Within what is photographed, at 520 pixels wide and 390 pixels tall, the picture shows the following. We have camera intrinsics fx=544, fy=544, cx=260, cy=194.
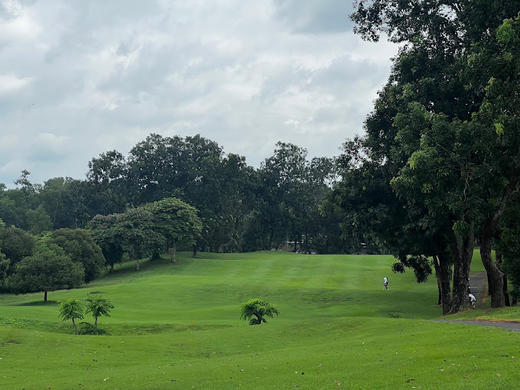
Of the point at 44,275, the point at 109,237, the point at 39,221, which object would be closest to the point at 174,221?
the point at 109,237

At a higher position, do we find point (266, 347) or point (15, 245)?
point (15, 245)

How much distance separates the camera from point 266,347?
24281 mm

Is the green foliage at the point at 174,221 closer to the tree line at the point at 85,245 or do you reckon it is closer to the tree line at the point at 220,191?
the tree line at the point at 85,245

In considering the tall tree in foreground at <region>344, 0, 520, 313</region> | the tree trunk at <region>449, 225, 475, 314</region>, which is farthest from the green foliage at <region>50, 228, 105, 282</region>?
the tree trunk at <region>449, 225, 475, 314</region>

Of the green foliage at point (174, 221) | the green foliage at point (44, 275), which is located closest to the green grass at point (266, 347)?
the green foliage at point (44, 275)

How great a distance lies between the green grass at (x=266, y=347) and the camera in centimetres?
1411

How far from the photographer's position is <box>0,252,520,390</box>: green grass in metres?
14.1

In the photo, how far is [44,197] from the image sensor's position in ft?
422

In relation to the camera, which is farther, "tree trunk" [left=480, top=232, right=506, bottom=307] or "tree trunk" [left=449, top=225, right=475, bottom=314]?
"tree trunk" [left=449, top=225, right=475, bottom=314]

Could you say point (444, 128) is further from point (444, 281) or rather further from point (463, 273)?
point (444, 281)

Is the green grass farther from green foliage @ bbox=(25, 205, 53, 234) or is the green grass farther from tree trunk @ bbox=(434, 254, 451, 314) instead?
green foliage @ bbox=(25, 205, 53, 234)

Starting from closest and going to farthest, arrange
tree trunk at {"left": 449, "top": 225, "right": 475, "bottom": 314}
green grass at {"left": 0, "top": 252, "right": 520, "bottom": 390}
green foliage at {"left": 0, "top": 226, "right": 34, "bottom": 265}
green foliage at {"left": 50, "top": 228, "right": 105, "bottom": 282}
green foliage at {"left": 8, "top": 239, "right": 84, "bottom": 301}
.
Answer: green grass at {"left": 0, "top": 252, "right": 520, "bottom": 390} < tree trunk at {"left": 449, "top": 225, "right": 475, "bottom": 314} < green foliage at {"left": 8, "top": 239, "right": 84, "bottom": 301} < green foliage at {"left": 0, "top": 226, "right": 34, "bottom": 265} < green foliage at {"left": 50, "top": 228, "right": 105, "bottom": 282}

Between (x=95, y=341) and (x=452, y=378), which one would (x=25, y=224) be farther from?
(x=452, y=378)

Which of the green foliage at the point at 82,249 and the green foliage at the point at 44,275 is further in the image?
the green foliage at the point at 82,249
